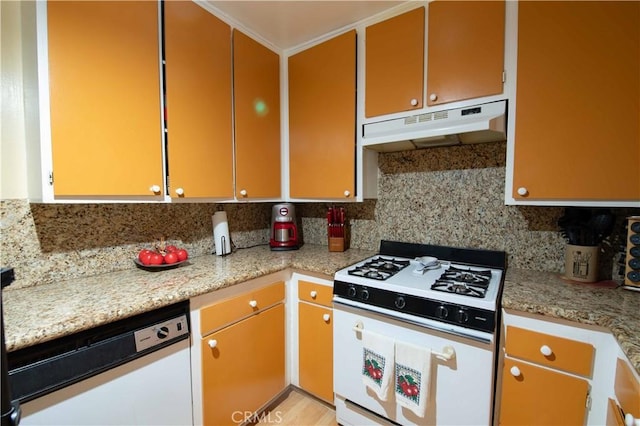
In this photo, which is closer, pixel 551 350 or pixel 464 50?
pixel 551 350

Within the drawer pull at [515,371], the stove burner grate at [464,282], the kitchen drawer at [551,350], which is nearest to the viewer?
the kitchen drawer at [551,350]

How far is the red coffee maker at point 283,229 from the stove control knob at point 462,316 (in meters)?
1.23

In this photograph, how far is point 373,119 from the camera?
168 cm

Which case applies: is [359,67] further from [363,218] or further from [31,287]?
[31,287]

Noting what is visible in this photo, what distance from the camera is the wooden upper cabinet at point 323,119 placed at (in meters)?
1.76

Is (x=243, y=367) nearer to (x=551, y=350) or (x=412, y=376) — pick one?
(x=412, y=376)

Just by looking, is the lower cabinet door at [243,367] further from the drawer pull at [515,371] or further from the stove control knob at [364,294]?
the drawer pull at [515,371]

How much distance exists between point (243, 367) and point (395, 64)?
1.89 m

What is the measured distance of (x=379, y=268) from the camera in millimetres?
1562

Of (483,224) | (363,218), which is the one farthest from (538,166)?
(363,218)

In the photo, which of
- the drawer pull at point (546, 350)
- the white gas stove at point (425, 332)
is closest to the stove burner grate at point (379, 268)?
the white gas stove at point (425, 332)

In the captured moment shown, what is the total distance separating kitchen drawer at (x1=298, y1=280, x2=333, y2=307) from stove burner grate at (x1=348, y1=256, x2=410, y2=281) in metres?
0.19

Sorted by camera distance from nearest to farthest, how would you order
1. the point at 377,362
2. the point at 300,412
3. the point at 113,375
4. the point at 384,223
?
the point at 113,375 < the point at 377,362 < the point at 300,412 < the point at 384,223

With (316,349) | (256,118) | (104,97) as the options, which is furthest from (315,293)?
(104,97)
